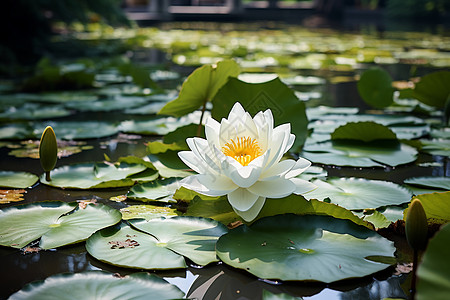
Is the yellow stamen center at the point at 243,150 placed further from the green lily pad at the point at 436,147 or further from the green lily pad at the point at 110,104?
the green lily pad at the point at 110,104

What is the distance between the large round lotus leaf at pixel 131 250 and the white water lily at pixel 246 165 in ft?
0.42

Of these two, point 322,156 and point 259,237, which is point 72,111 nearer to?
point 322,156

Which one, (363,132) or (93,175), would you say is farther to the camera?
(363,132)

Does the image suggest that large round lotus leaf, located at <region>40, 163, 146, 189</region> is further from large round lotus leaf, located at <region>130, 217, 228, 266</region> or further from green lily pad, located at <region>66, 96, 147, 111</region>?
green lily pad, located at <region>66, 96, 147, 111</region>

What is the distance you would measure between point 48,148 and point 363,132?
0.97 m

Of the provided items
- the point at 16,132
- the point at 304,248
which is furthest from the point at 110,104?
the point at 304,248

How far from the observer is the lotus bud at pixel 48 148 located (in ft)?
3.82

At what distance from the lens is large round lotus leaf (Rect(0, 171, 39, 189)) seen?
1.24 meters

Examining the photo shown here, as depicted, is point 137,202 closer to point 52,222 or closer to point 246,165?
point 52,222

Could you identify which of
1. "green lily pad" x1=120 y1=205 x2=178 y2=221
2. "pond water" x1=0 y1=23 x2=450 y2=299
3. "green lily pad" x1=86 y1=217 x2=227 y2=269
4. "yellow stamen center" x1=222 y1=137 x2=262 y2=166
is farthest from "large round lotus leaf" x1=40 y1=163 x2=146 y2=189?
"yellow stamen center" x1=222 y1=137 x2=262 y2=166

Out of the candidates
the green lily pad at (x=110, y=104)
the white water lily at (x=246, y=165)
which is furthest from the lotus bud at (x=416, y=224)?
the green lily pad at (x=110, y=104)

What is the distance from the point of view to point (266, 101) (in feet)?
4.45

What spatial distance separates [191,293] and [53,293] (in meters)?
0.21

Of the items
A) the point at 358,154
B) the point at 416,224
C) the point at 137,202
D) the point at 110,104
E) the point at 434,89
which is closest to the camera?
the point at 416,224
